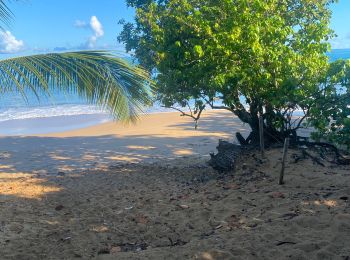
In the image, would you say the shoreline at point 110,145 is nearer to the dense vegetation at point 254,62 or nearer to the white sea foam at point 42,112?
the dense vegetation at point 254,62

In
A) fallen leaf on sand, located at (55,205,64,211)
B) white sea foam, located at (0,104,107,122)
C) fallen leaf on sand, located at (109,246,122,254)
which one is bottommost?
fallen leaf on sand, located at (55,205,64,211)

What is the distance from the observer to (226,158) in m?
9.43

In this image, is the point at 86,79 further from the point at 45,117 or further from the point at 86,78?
the point at 45,117

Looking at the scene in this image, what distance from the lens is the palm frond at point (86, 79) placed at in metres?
5.85

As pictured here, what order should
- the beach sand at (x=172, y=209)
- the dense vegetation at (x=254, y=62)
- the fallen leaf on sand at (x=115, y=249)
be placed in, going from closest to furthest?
the beach sand at (x=172, y=209)
the fallen leaf on sand at (x=115, y=249)
the dense vegetation at (x=254, y=62)

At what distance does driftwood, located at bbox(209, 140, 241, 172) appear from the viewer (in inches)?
365

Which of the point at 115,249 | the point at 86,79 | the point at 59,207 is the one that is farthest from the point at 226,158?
the point at 115,249

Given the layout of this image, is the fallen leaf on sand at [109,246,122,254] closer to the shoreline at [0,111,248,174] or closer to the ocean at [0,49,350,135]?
the shoreline at [0,111,248,174]

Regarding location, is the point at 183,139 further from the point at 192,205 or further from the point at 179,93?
the point at 192,205

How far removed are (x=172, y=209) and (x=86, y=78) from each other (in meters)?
2.72

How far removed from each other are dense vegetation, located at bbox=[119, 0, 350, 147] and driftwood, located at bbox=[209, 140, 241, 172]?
106 centimetres

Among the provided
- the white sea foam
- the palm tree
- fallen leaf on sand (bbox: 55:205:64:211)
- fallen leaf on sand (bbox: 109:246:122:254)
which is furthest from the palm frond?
the white sea foam

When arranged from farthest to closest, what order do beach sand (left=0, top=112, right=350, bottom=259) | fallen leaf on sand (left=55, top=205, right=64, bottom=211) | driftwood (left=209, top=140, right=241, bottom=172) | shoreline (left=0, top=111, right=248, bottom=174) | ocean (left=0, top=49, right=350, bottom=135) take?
1. ocean (left=0, top=49, right=350, bottom=135)
2. shoreline (left=0, top=111, right=248, bottom=174)
3. driftwood (left=209, top=140, right=241, bottom=172)
4. fallen leaf on sand (left=55, top=205, right=64, bottom=211)
5. beach sand (left=0, top=112, right=350, bottom=259)

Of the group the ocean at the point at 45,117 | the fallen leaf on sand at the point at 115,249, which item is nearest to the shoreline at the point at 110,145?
the ocean at the point at 45,117
